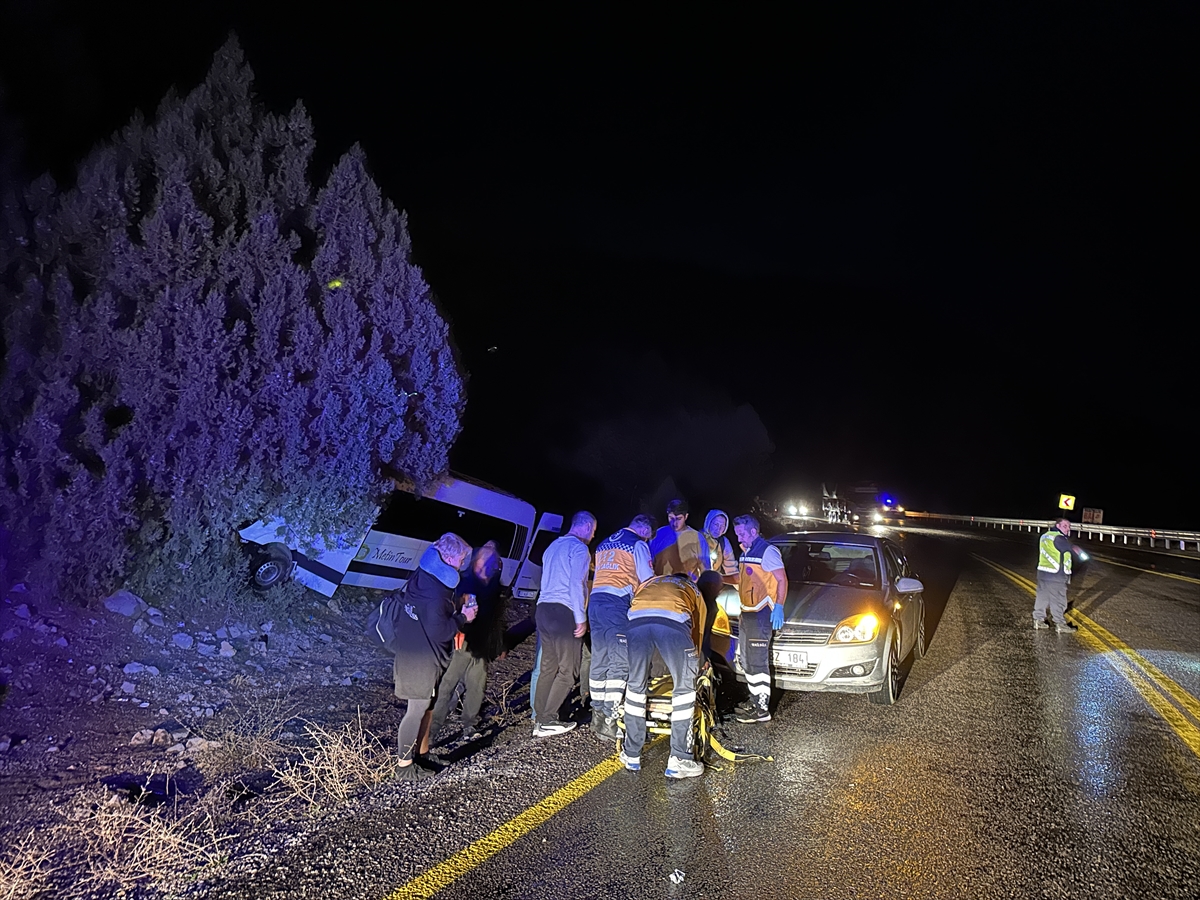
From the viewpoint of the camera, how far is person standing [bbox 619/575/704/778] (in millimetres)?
4758

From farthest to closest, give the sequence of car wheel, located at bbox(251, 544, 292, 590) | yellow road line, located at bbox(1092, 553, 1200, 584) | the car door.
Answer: yellow road line, located at bbox(1092, 553, 1200, 584) → car wheel, located at bbox(251, 544, 292, 590) → the car door

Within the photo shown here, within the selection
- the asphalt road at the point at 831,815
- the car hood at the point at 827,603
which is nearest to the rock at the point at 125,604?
the asphalt road at the point at 831,815

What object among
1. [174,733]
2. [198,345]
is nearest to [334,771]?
[174,733]

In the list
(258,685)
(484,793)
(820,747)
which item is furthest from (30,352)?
(820,747)

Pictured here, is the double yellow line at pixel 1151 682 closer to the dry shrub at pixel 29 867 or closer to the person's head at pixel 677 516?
the person's head at pixel 677 516

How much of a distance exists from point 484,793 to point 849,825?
2.06 m

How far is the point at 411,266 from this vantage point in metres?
8.87

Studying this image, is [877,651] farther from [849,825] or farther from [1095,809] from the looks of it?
[849,825]

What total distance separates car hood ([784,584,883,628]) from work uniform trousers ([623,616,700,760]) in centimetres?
189

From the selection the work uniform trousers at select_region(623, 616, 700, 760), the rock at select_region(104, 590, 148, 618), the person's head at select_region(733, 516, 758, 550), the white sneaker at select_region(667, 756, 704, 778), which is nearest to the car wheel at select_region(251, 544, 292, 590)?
the rock at select_region(104, 590, 148, 618)

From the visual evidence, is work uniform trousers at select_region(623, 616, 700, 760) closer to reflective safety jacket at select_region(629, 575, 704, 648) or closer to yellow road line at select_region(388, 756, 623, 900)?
reflective safety jacket at select_region(629, 575, 704, 648)

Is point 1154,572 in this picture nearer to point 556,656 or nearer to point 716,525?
point 716,525

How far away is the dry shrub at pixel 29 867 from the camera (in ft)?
10.8

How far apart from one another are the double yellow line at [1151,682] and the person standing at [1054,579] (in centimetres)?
37
